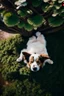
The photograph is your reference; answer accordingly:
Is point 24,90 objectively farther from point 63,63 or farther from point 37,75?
point 63,63

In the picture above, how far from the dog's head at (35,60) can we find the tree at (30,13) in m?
0.40

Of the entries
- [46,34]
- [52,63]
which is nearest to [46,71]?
[52,63]

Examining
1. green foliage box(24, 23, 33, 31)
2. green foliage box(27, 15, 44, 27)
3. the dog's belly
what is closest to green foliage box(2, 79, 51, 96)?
the dog's belly

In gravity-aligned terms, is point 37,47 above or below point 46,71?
above

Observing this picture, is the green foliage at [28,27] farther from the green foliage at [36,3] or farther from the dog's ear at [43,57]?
the dog's ear at [43,57]

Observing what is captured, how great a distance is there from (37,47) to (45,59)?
0.23 metres

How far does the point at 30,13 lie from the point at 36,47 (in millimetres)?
597

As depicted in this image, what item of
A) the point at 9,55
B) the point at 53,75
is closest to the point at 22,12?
the point at 9,55

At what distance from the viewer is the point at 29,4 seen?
392cm

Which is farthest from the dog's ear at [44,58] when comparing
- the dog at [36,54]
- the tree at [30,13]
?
the tree at [30,13]

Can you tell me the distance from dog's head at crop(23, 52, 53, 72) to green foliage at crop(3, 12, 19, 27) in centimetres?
55

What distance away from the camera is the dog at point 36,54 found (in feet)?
13.6

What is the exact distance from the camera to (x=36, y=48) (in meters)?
4.36

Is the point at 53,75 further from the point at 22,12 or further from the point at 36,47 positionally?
the point at 22,12
